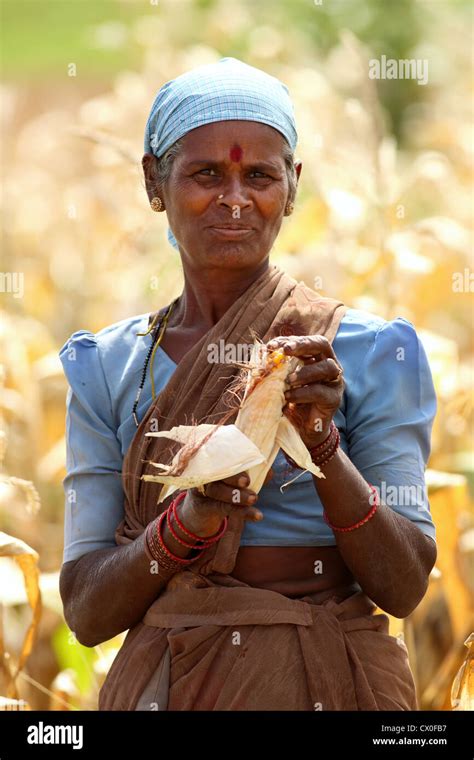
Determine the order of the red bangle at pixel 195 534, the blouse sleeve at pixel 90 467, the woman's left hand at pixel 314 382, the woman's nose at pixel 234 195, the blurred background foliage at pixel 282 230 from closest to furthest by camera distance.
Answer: the woman's left hand at pixel 314 382 < the red bangle at pixel 195 534 < the woman's nose at pixel 234 195 < the blouse sleeve at pixel 90 467 < the blurred background foliage at pixel 282 230

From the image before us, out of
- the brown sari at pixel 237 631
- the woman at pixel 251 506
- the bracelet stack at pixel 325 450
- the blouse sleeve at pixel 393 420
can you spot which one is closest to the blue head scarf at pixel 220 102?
the woman at pixel 251 506

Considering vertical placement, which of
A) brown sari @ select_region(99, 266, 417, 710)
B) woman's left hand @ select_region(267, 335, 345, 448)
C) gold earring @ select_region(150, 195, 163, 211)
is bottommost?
brown sari @ select_region(99, 266, 417, 710)

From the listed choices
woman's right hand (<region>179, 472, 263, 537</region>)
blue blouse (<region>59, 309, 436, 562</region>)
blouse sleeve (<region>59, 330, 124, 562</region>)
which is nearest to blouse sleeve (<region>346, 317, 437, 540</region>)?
blue blouse (<region>59, 309, 436, 562</region>)

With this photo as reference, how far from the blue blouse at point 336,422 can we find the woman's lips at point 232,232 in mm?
234

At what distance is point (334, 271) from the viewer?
3.75 meters

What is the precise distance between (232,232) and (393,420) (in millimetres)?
427

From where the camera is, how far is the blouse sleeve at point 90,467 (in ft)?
6.95

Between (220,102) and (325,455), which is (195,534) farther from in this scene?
(220,102)

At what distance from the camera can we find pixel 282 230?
12.6 ft

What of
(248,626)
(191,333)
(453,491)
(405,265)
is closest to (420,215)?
(405,265)

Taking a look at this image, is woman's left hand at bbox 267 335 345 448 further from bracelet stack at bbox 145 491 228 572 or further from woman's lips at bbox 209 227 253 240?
woman's lips at bbox 209 227 253 240

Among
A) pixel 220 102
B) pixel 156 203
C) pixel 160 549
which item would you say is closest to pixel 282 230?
pixel 156 203
